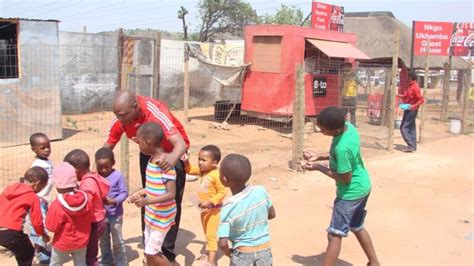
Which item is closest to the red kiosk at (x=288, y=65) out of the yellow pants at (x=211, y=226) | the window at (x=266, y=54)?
the window at (x=266, y=54)

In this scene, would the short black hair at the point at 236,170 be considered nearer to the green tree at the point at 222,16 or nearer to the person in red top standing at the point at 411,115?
the person in red top standing at the point at 411,115

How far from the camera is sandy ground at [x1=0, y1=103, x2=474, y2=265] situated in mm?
4918

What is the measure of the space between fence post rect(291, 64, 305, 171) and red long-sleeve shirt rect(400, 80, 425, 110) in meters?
3.42

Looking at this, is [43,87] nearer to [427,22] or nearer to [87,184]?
[87,184]

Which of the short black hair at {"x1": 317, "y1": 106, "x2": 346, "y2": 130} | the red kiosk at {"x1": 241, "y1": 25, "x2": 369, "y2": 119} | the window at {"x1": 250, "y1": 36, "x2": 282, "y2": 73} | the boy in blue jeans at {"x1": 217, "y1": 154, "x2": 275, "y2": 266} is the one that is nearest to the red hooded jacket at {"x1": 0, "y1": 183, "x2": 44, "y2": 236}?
the boy in blue jeans at {"x1": 217, "y1": 154, "x2": 275, "y2": 266}

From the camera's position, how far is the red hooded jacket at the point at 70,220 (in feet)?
10.9

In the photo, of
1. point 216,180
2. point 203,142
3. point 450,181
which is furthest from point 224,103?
point 216,180

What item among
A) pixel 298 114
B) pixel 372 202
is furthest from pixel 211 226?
pixel 298 114

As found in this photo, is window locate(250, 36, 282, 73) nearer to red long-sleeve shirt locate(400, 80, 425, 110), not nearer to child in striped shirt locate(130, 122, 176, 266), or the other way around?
red long-sleeve shirt locate(400, 80, 425, 110)

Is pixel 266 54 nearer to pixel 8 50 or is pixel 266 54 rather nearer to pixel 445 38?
pixel 445 38

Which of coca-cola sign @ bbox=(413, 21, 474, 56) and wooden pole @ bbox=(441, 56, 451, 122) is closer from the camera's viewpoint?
coca-cola sign @ bbox=(413, 21, 474, 56)

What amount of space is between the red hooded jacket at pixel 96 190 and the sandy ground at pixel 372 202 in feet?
3.43

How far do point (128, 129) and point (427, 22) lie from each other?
1449cm

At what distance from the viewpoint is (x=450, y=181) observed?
26.7 feet
